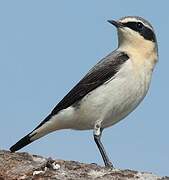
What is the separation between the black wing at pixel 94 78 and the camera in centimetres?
1054

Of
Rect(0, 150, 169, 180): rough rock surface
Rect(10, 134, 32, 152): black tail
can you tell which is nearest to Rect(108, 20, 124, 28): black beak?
Rect(10, 134, 32, 152): black tail

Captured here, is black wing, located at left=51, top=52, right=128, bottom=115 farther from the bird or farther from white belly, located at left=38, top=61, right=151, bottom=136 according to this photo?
white belly, located at left=38, top=61, right=151, bottom=136

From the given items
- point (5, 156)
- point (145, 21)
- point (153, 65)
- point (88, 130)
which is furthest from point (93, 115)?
point (5, 156)

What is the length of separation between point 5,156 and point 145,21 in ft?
17.8

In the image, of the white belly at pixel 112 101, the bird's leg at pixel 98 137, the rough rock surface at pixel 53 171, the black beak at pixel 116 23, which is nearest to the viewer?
the rough rock surface at pixel 53 171

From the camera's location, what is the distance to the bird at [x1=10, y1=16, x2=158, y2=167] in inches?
401

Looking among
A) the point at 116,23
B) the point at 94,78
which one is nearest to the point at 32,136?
the point at 94,78

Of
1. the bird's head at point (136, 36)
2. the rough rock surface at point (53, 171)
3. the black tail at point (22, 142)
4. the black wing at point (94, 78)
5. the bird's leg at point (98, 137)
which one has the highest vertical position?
the bird's head at point (136, 36)

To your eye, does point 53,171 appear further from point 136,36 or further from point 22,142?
point 136,36

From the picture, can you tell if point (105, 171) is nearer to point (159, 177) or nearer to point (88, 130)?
point (159, 177)

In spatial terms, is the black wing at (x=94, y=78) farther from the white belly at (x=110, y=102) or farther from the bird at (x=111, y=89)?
the white belly at (x=110, y=102)

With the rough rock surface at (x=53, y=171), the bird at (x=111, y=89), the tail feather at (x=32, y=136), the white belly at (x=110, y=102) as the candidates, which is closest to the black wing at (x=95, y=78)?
the bird at (x=111, y=89)

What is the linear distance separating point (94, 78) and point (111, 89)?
0.63 metres

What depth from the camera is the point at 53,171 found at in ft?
21.7
